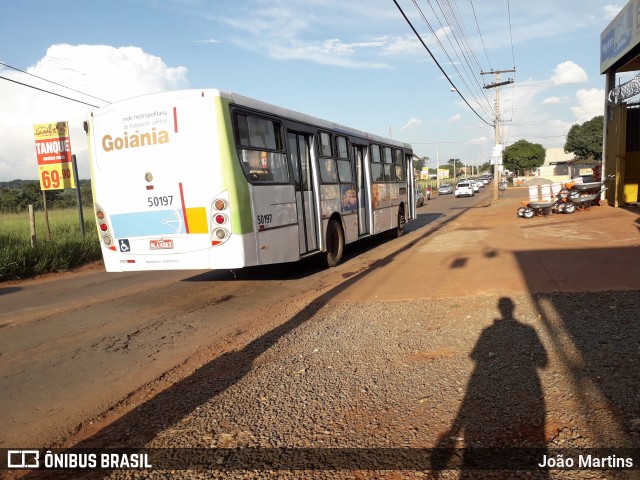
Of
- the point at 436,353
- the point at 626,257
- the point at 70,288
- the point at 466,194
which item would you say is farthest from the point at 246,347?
the point at 466,194

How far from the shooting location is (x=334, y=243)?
10.5m

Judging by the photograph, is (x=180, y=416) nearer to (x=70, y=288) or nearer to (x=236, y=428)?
(x=236, y=428)

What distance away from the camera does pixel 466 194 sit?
44.4m

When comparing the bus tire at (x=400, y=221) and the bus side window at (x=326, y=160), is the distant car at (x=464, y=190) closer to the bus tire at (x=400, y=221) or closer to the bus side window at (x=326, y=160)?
the bus tire at (x=400, y=221)

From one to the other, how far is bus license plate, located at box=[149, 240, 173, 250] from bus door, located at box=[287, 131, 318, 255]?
2393mm

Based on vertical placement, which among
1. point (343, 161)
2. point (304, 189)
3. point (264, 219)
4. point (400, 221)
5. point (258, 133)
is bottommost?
point (400, 221)

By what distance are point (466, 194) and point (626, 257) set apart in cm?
3721

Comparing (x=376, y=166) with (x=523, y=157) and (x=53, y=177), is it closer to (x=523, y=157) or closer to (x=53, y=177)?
(x=53, y=177)

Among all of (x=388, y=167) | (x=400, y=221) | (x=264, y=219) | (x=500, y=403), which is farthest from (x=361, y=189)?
(x=500, y=403)

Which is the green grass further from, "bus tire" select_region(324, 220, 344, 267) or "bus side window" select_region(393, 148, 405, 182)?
"bus side window" select_region(393, 148, 405, 182)

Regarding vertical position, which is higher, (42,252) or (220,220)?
(220,220)

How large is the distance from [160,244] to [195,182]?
3.89 feet

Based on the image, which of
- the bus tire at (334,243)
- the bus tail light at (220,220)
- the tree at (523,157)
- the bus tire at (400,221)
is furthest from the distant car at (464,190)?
the tree at (523,157)

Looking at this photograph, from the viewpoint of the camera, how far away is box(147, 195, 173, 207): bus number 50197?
714 cm
